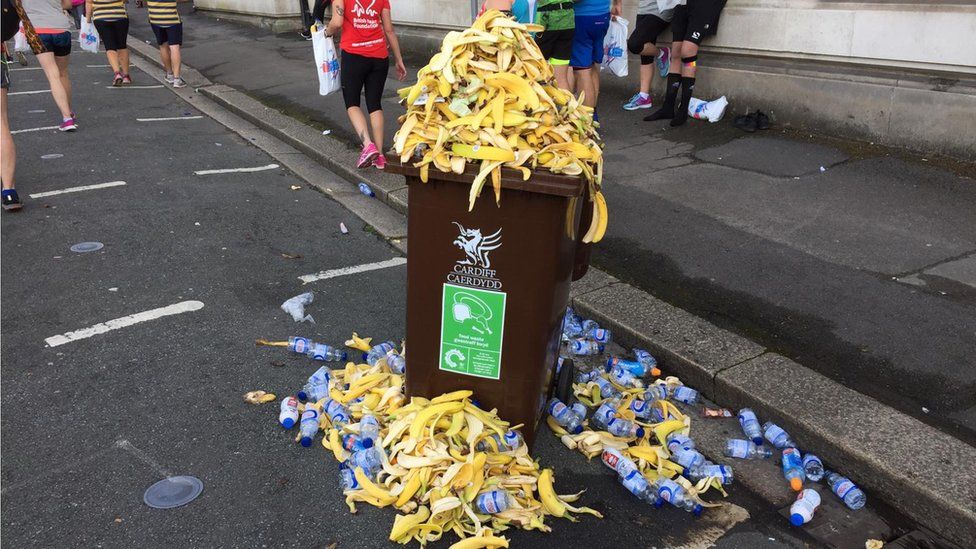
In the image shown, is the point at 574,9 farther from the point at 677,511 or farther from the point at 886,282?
the point at 677,511

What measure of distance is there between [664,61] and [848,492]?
6.45 meters

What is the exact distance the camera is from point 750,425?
3.39 meters

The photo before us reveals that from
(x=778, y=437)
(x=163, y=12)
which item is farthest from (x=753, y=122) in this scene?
(x=163, y=12)

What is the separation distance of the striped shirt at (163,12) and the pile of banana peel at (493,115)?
366 inches

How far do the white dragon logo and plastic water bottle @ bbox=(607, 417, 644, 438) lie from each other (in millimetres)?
1008

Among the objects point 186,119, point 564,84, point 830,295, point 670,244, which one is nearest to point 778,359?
point 830,295

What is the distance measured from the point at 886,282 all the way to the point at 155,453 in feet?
13.3

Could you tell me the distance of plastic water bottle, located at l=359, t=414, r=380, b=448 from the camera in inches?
125

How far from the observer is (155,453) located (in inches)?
126

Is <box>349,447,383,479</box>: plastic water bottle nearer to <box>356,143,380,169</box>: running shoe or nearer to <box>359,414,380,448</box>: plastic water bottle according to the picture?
<box>359,414,380,448</box>: plastic water bottle

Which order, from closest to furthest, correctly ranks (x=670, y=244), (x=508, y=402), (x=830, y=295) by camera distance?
(x=508, y=402)
(x=830, y=295)
(x=670, y=244)

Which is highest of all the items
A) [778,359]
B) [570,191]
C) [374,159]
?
[570,191]

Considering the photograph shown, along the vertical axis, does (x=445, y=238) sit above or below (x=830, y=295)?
above

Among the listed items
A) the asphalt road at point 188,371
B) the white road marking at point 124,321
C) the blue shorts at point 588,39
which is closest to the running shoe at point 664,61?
the blue shorts at point 588,39
